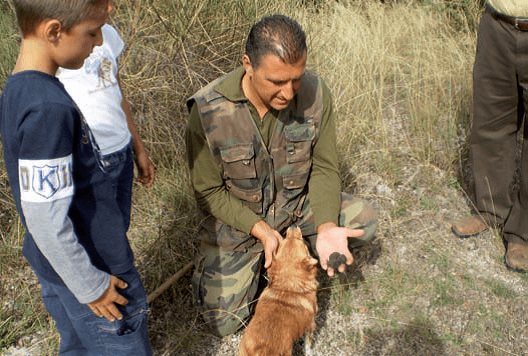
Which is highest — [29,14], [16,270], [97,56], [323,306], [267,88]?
[29,14]

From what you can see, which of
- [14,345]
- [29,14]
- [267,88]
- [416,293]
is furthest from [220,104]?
[14,345]

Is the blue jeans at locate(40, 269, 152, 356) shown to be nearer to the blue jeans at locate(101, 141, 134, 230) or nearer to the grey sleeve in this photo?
the grey sleeve

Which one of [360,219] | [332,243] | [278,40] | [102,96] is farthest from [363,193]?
[102,96]

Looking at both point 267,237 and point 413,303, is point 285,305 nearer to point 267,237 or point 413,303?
point 267,237

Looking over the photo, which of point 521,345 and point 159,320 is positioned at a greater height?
point 159,320

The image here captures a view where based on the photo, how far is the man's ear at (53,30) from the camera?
4.59 feet

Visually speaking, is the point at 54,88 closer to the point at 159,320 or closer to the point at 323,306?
the point at 159,320

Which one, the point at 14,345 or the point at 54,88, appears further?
the point at 14,345

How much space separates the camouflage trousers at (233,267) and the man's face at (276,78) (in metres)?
0.89

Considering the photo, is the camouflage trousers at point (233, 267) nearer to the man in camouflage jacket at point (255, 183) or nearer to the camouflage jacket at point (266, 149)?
the man in camouflage jacket at point (255, 183)

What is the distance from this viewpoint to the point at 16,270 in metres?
3.26

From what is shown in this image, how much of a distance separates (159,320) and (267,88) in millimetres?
1587

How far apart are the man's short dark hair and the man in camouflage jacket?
3 centimetres

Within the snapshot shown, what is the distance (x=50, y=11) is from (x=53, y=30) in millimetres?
52
